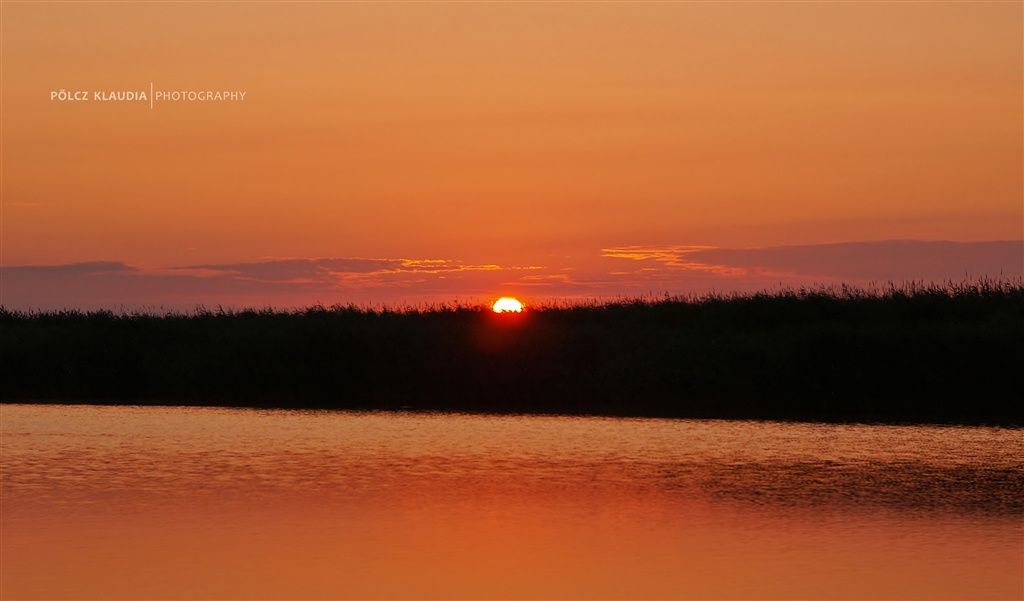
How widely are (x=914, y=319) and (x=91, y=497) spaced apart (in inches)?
848

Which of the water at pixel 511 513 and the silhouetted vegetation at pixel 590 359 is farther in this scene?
the silhouetted vegetation at pixel 590 359

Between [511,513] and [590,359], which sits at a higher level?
[590,359]

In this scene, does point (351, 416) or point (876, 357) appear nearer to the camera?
point (351, 416)

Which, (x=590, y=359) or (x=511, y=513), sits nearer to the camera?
(x=511, y=513)

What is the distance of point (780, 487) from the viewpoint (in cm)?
1411

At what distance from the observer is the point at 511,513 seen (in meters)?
12.4

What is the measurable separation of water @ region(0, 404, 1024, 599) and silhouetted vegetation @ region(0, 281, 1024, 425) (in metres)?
4.42

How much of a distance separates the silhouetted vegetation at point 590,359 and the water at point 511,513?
4.42 m

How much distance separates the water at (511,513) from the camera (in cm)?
950

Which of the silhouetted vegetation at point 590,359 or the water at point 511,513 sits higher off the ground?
the silhouetted vegetation at point 590,359

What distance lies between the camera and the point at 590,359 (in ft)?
89.4

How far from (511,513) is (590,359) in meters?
15.0

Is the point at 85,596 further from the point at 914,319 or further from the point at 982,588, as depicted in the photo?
the point at 914,319

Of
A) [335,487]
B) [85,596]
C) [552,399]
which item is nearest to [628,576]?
[85,596]
